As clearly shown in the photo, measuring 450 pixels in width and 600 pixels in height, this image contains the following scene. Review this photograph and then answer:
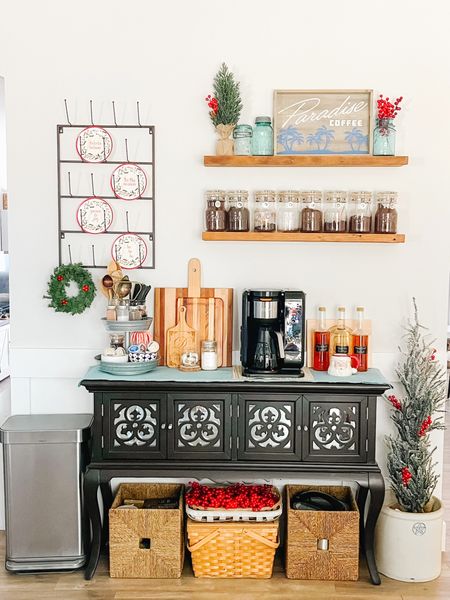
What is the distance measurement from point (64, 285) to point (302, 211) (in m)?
1.14

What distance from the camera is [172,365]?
11.1ft

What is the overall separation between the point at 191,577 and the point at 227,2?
2.57 m

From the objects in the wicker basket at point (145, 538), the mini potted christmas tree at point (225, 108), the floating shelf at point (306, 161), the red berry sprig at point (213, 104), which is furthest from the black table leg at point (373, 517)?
the red berry sprig at point (213, 104)

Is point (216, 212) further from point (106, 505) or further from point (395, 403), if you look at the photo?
point (106, 505)

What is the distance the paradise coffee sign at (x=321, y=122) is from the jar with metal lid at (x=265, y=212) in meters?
0.22

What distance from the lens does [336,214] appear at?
128 inches

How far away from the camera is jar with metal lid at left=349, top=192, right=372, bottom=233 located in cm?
324

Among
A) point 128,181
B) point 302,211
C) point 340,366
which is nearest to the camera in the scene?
point 340,366

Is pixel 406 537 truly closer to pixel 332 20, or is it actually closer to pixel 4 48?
pixel 332 20

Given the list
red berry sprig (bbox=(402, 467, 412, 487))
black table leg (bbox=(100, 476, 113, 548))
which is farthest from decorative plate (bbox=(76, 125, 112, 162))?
red berry sprig (bbox=(402, 467, 412, 487))

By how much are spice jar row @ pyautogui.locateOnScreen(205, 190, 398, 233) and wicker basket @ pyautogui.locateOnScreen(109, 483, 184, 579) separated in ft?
4.24

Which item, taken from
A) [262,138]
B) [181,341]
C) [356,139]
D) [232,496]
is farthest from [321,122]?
[232,496]

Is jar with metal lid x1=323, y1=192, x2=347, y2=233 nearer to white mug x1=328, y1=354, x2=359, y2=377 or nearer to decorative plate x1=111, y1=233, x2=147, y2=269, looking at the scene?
white mug x1=328, y1=354, x2=359, y2=377

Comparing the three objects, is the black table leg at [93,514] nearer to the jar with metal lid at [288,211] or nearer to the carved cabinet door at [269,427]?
the carved cabinet door at [269,427]
